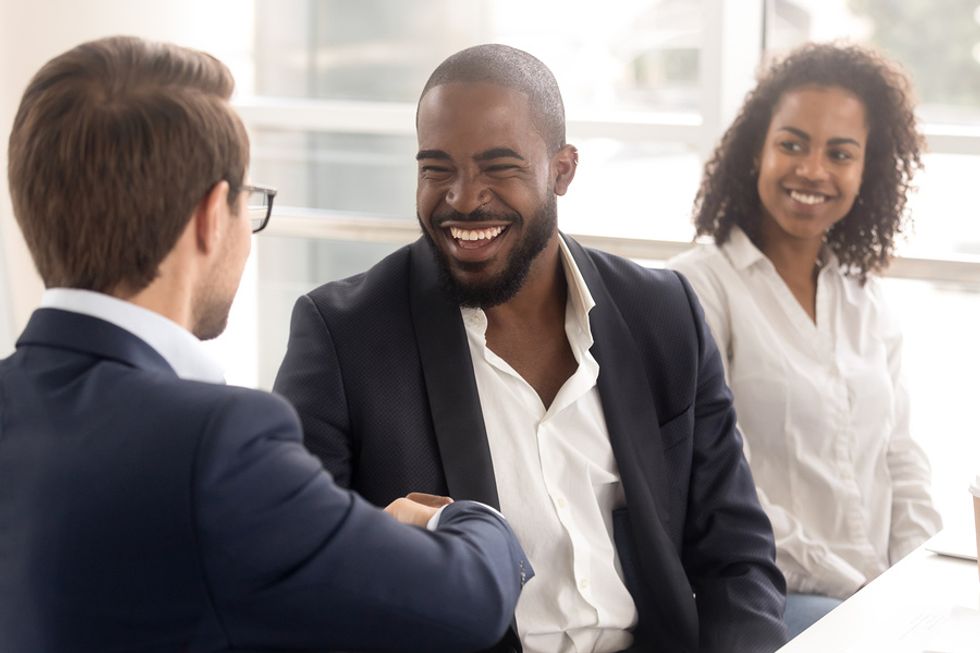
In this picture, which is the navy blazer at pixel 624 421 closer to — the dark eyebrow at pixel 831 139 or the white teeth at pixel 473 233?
the white teeth at pixel 473 233

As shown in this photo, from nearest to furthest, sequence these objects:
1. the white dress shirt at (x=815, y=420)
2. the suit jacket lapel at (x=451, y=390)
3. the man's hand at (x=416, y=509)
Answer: the man's hand at (x=416, y=509), the suit jacket lapel at (x=451, y=390), the white dress shirt at (x=815, y=420)

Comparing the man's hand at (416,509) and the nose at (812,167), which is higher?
the nose at (812,167)

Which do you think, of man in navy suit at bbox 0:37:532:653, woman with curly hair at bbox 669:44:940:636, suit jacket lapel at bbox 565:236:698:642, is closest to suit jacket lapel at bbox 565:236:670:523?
suit jacket lapel at bbox 565:236:698:642

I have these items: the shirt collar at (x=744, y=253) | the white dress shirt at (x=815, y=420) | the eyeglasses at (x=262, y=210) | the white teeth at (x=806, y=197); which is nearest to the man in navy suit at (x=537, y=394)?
the eyeglasses at (x=262, y=210)

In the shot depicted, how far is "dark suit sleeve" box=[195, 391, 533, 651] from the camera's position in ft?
3.83

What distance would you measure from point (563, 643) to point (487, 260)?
0.56 metres

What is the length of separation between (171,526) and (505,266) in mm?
920

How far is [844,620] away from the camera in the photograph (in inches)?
64.5

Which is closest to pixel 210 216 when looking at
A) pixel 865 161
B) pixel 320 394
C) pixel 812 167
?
pixel 320 394

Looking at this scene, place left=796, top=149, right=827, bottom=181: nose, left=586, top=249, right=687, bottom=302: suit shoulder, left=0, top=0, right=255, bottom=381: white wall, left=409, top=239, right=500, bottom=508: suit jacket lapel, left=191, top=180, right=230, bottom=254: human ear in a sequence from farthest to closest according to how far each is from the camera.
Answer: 1. left=0, top=0, right=255, bottom=381: white wall
2. left=796, top=149, right=827, bottom=181: nose
3. left=586, top=249, right=687, bottom=302: suit shoulder
4. left=409, top=239, right=500, bottom=508: suit jacket lapel
5. left=191, top=180, right=230, bottom=254: human ear

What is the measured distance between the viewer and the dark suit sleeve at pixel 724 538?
198 cm

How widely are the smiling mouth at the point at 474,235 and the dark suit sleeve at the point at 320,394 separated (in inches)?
9.2

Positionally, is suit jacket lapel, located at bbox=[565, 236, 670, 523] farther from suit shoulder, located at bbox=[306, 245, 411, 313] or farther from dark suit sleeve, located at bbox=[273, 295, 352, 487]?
dark suit sleeve, located at bbox=[273, 295, 352, 487]

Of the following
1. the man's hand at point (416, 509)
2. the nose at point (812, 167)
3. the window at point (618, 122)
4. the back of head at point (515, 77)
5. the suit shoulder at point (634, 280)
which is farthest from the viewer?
the window at point (618, 122)
